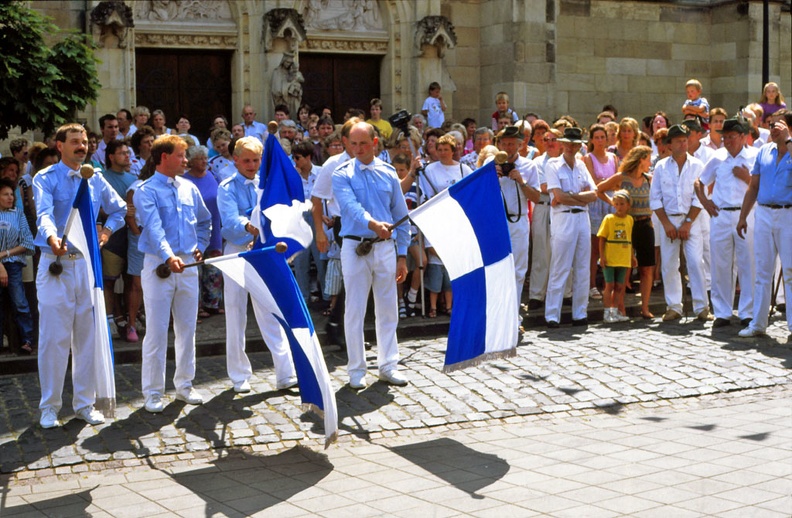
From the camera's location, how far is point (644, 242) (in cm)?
1312

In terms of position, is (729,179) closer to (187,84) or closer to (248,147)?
(248,147)

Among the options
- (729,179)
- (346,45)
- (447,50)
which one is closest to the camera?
(729,179)

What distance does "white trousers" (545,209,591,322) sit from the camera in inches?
497

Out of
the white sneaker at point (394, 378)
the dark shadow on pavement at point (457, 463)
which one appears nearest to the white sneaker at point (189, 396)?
the white sneaker at point (394, 378)

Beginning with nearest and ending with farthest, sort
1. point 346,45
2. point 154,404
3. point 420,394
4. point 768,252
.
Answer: point 154,404 → point 420,394 → point 768,252 → point 346,45

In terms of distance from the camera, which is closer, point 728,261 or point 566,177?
point 566,177

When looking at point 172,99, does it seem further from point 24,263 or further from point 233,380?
point 233,380

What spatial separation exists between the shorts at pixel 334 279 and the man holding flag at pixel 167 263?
233cm

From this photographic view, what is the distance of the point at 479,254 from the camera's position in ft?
28.0

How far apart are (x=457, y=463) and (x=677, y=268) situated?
6.19 metres

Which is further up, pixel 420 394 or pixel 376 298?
pixel 376 298

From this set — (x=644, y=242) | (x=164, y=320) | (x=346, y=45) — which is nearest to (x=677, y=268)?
(x=644, y=242)

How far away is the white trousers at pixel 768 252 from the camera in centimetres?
1178

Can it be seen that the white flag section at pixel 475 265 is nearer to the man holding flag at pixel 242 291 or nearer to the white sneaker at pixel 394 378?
the white sneaker at pixel 394 378
